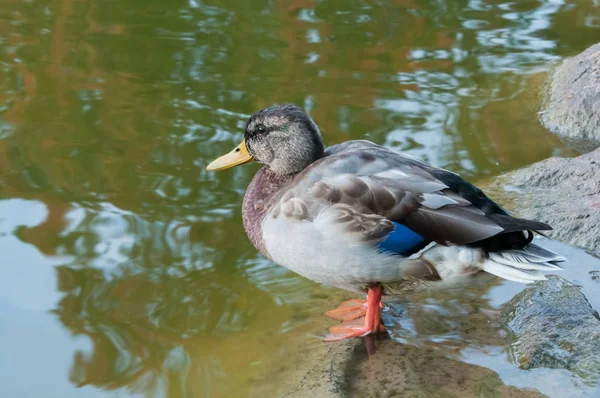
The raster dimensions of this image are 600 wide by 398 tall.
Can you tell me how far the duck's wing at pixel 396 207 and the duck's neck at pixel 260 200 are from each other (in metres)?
0.27

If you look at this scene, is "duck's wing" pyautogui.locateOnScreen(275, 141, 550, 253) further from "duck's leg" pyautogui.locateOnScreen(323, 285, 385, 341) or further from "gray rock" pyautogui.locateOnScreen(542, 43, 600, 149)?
"gray rock" pyautogui.locateOnScreen(542, 43, 600, 149)

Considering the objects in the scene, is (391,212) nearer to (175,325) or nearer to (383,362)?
(383,362)

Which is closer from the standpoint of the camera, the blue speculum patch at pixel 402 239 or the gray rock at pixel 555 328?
the gray rock at pixel 555 328

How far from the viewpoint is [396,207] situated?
375 cm

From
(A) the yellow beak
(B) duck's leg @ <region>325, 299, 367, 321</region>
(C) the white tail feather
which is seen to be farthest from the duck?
(A) the yellow beak

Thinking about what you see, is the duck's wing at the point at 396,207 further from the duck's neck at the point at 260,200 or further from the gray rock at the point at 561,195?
the gray rock at the point at 561,195

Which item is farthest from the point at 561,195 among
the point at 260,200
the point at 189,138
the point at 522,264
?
the point at 189,138

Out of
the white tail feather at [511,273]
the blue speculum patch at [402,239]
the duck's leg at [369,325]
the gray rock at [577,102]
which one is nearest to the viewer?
the white tail feather at [511,273]

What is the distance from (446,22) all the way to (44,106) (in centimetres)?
404

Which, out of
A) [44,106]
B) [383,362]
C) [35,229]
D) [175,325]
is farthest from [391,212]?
[44,106]

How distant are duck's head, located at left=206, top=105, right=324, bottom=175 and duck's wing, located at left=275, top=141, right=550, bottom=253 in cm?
36

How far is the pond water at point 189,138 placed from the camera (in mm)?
4168

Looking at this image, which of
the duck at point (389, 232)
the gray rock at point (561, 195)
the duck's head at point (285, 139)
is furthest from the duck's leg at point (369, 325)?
the gray rock at point (561, 195)

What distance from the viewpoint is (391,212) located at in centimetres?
376
